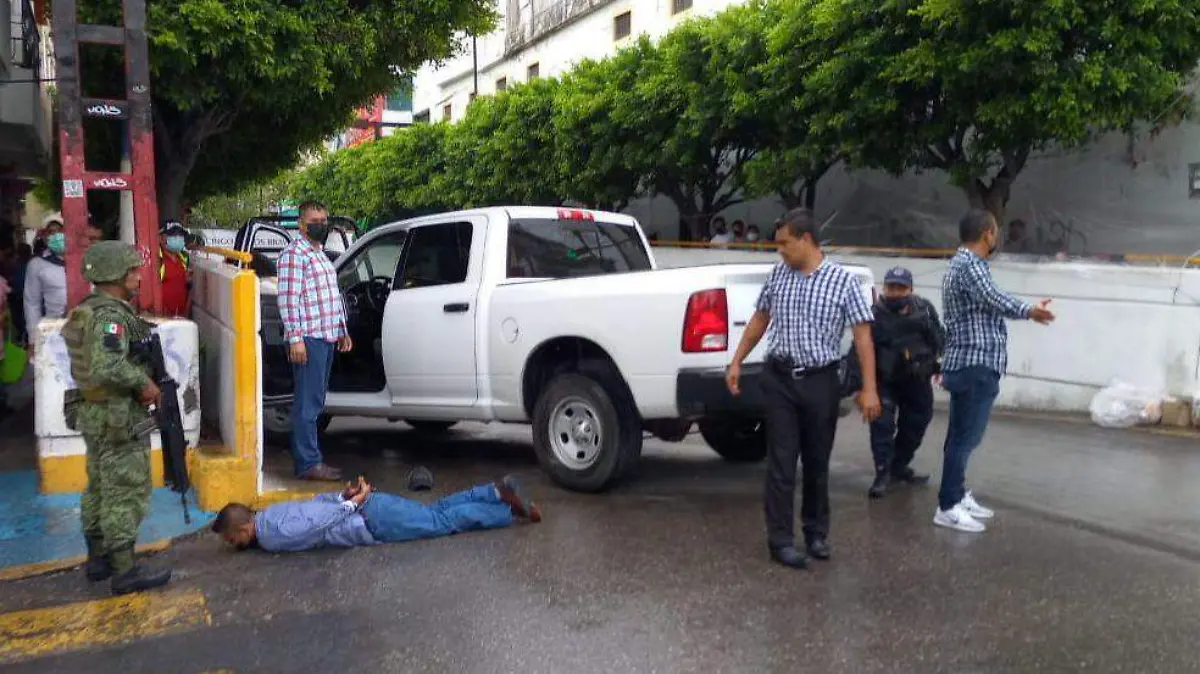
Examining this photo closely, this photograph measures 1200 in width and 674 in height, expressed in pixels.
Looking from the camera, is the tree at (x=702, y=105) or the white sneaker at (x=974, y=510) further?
the tree at (x=702, y=105)

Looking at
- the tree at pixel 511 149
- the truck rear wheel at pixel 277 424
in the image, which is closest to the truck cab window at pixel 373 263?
the truck rear wheel at pixel 277 424

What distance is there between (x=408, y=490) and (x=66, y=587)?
2376 mm

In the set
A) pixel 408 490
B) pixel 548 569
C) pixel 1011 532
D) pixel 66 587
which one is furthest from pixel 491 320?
Answer: pixel 1011 532

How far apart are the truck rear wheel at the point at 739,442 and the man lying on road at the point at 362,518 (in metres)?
2.17

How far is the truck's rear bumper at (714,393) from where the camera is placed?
5715mm

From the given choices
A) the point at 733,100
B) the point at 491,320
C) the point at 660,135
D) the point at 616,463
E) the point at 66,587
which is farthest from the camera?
the point at 660,135

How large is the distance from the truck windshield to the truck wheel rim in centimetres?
116

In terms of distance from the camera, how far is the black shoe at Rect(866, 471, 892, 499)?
6512mm

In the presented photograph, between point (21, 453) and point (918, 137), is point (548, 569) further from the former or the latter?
point (918, 137)

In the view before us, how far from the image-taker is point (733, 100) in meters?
13.7

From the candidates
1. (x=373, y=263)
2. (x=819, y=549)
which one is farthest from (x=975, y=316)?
(x=373, y=263)

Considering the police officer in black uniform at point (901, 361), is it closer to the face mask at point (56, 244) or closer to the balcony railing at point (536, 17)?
the face mask at point (56, 244)

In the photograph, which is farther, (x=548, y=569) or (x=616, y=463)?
(x=616, y=463)

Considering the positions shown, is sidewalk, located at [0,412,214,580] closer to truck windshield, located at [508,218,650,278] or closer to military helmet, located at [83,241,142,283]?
military helmet, located at [83,241,142,283]
